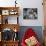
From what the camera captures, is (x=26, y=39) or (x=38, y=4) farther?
(x=38, y=4)

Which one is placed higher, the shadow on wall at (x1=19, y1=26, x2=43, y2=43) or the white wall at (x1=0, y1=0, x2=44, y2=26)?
the white wall at (x1=0, y1=0, x2=44, y2=26)

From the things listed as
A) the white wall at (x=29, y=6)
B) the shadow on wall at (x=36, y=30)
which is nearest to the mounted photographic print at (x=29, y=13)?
the white wall at (x=29, y=6)

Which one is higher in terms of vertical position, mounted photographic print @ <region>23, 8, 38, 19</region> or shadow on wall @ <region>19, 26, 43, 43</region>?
mounted photographic print @ <region>23, 8, 38, 19</region>

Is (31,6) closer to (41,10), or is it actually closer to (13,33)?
(41,10)

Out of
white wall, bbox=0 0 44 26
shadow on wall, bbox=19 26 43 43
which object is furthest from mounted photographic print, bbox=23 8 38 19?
shadow on wall, bbox=19 26 43 43

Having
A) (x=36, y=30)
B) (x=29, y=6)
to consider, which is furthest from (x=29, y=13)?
(x=36, y=30)

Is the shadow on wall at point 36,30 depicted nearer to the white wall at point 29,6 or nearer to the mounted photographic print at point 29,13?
the white wall at point 29,6

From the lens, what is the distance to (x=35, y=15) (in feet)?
16.7

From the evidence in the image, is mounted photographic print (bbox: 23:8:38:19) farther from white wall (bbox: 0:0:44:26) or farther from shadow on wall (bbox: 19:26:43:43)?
shadow on wall (bbox: 19:26:43:43)

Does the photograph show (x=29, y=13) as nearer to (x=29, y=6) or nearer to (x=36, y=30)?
(x=29, y=6)

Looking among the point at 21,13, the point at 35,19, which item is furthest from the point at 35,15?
the point at 21,13

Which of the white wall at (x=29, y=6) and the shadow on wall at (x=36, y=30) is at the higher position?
the white wall at (x=29, y=6)

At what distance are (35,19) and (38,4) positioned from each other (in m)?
0.52

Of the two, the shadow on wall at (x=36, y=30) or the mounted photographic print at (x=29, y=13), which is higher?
the mounted photographic print at (x=29, y=13)
